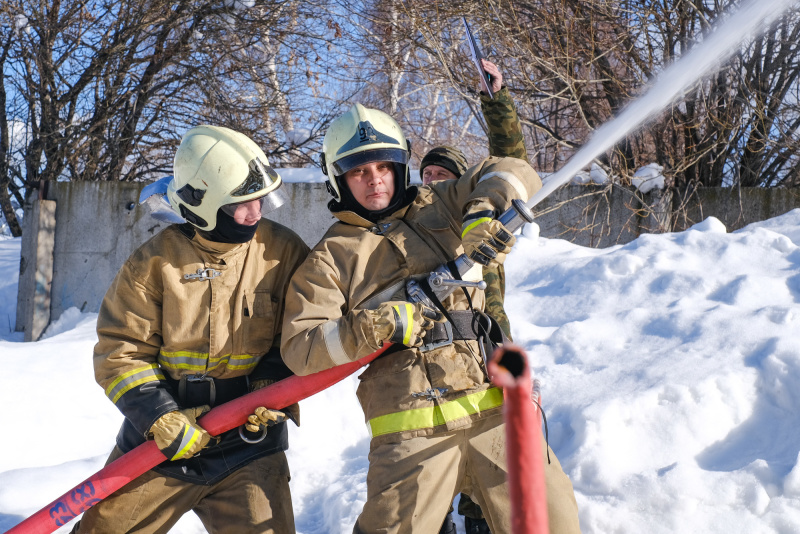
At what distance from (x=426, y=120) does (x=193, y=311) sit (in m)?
14.8

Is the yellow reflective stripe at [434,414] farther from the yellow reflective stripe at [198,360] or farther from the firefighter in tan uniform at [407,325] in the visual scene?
the yellow reflective stripe at [198,360]

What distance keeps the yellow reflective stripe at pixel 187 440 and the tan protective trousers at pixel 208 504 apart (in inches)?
8.1

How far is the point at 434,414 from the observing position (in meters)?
2.34

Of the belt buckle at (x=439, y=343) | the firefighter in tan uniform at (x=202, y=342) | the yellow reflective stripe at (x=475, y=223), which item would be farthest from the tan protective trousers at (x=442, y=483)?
the yellow reflective stripe at (x=475, y=223)

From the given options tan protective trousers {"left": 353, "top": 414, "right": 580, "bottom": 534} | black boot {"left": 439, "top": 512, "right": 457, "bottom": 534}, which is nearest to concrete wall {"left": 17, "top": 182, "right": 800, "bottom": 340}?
black boot {"left": 439, "top": 512, "right": 457, "bottom": 534}

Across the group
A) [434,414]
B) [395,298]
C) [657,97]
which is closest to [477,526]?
[434,414]

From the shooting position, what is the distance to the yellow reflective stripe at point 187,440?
2.51 m

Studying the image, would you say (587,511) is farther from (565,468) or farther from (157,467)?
(157,467)

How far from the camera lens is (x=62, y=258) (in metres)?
8.12

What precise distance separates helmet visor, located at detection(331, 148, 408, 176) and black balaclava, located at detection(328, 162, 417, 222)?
5cm

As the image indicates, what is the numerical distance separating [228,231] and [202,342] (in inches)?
16.9

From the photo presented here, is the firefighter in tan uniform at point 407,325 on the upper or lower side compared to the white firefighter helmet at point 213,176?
lower

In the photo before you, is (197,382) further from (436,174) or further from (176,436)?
(436,174)

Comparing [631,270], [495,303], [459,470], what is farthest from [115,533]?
[631,270]
